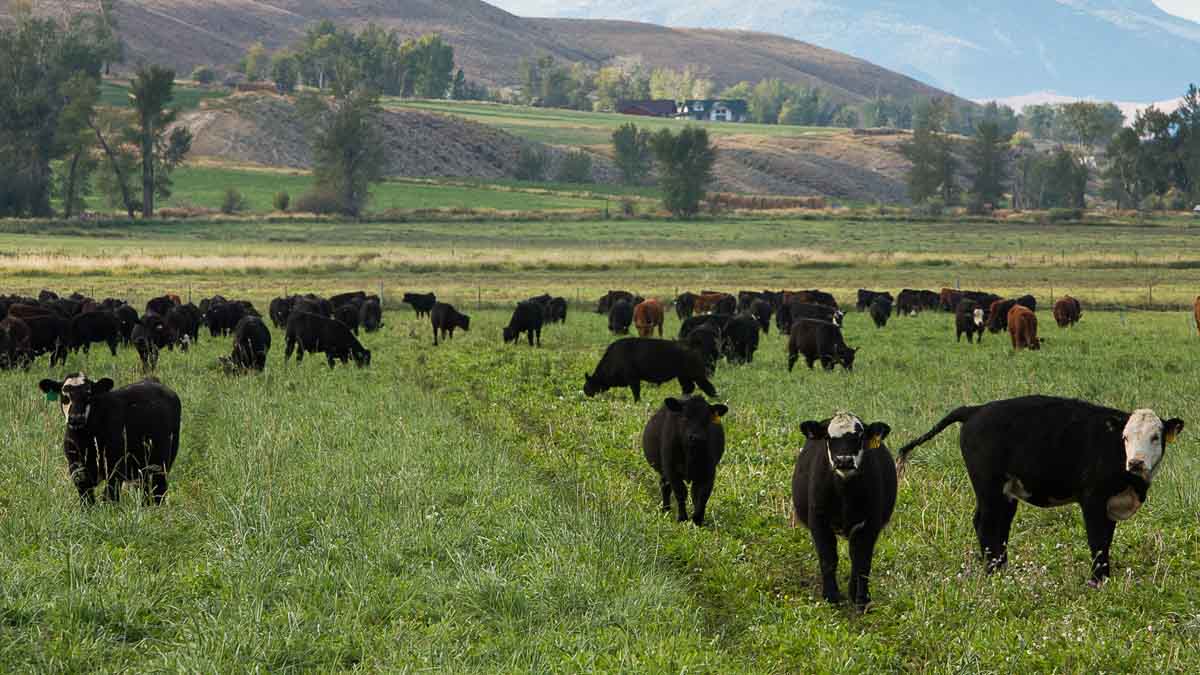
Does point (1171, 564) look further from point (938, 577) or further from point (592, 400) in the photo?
point (592, 400)

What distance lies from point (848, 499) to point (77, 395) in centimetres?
675

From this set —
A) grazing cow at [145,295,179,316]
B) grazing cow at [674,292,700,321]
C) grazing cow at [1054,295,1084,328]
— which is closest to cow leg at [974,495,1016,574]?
grazing cow at [145,295,179,316]

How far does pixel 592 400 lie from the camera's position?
67.3 ft

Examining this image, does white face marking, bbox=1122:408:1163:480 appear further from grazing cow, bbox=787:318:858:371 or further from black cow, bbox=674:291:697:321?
black cow, bbox=674:291:697:321

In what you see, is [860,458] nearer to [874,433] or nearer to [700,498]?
[874,433]

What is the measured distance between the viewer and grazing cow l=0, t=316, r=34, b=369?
935 inches

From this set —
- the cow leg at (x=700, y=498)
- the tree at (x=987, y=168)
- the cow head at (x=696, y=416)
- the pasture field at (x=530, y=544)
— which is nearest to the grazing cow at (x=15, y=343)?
the pasture field at (x=530, y=544)

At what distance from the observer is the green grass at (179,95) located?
161 m

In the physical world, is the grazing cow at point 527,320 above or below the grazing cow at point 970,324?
below

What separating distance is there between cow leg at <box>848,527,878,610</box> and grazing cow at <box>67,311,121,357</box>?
20.5 meters

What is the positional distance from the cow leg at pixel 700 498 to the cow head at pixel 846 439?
232 centimetres

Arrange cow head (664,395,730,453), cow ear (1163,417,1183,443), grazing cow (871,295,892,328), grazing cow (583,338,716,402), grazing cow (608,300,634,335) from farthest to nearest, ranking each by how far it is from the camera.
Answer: grazing cow (871,295,892,328), grazing cow (608,300,634,335), grazing cow (583,338,716,402), cow head (664,395,730,453), cow ear (1163,417,1183,443)

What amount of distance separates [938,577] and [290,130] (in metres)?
160

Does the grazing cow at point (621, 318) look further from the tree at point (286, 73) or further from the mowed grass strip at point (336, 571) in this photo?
the tree at point (286, 73)
